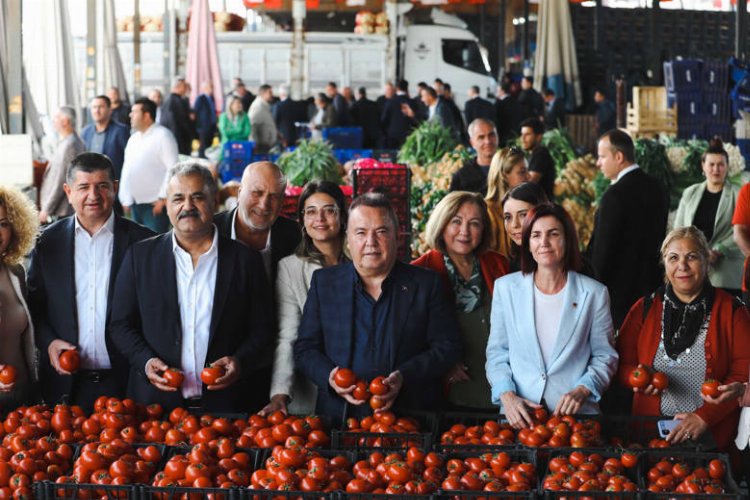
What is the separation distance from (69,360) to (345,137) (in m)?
12.1

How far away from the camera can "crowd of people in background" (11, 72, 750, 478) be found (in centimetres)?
406

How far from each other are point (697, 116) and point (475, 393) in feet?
28.2

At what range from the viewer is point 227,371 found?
162 inches

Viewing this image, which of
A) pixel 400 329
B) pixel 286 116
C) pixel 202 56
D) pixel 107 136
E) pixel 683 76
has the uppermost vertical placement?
pixel 202 56

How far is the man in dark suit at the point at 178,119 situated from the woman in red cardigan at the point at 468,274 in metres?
11.6

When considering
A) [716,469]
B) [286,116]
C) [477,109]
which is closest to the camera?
[716,469]

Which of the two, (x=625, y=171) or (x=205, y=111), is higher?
(x=205, y=111)

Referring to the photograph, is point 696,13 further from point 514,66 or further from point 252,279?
point 252,279

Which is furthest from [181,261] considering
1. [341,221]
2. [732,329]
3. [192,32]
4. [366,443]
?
[192,32]

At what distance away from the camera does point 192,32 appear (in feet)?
55.5

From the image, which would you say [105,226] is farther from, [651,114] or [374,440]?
[651,114]

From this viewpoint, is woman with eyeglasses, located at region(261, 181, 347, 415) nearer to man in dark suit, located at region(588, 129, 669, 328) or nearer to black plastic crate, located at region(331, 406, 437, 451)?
black plastic crate, located at region(331, 406, 437, 451)

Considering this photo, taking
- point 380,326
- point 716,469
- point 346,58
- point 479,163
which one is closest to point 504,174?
point 479,163

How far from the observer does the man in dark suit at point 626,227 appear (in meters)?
6.23
